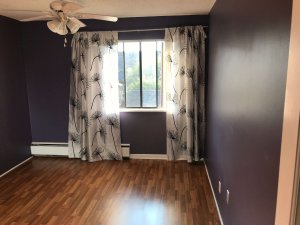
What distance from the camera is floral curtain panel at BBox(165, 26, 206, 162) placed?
3809mm

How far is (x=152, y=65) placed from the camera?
4137 mm

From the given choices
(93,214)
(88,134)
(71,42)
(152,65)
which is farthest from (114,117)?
(93,214)

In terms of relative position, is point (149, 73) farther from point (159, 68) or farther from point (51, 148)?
point (51, 148)

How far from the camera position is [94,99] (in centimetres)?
409

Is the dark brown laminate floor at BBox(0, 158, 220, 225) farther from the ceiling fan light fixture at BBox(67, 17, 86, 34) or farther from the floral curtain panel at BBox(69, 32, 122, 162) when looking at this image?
the ceiling fan light fixture at BBox(67, 17, 86, 34)

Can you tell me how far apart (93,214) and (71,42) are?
2711 millimetres

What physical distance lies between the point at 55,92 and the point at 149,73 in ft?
5.43

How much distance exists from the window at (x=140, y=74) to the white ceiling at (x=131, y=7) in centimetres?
53

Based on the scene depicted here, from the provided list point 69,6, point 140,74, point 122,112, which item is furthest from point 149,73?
point 69,6

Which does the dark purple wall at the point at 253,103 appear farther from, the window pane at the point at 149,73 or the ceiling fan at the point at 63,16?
the window pane at the point at 149,73

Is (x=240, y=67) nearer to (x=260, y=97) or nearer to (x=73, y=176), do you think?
(x=260, y=97)

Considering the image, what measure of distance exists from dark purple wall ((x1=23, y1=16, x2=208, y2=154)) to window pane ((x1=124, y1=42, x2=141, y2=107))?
0.85 ft

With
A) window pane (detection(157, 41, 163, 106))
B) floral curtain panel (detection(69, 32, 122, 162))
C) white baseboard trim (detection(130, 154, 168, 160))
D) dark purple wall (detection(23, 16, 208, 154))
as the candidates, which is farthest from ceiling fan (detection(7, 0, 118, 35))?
white baseboard trim (detection(130, 154, 168, 160))

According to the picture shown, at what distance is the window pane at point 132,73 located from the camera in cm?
411
